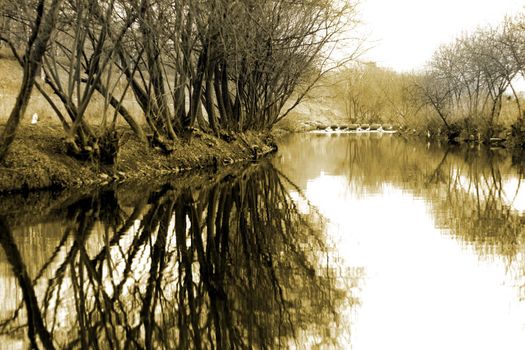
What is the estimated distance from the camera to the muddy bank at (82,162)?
42.1 ft

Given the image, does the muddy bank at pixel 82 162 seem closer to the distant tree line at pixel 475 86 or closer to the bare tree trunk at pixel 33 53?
the bare tree trunk at pixel 33 53

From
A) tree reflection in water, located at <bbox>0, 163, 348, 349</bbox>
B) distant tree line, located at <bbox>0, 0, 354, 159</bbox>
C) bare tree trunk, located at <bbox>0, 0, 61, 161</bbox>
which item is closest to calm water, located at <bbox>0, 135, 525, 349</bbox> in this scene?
tree reflection in water, located at <bbox>0, 163, 348, 349</bbox>

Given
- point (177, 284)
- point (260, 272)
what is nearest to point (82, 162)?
point (260, 272)

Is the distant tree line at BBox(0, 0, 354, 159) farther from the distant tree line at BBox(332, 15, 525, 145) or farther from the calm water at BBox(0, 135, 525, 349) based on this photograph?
the distant tree line at BBox(332, 15, 525, 145)

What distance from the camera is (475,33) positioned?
43.0 meters

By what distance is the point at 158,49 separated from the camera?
15.7m

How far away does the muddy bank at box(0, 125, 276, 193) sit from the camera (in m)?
12.8

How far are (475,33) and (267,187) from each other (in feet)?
113

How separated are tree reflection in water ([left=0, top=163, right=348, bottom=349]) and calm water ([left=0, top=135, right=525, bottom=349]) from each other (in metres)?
0.02

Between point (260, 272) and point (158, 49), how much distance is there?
11075 millimetres

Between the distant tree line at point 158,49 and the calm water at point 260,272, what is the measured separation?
3.33 m

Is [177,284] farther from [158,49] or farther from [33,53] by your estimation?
[158,49]

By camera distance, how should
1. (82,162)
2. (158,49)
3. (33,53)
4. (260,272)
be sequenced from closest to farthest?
(260,272), (33,53), (82,162), (158,49)

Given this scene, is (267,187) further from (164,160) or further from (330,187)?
(164,160)
